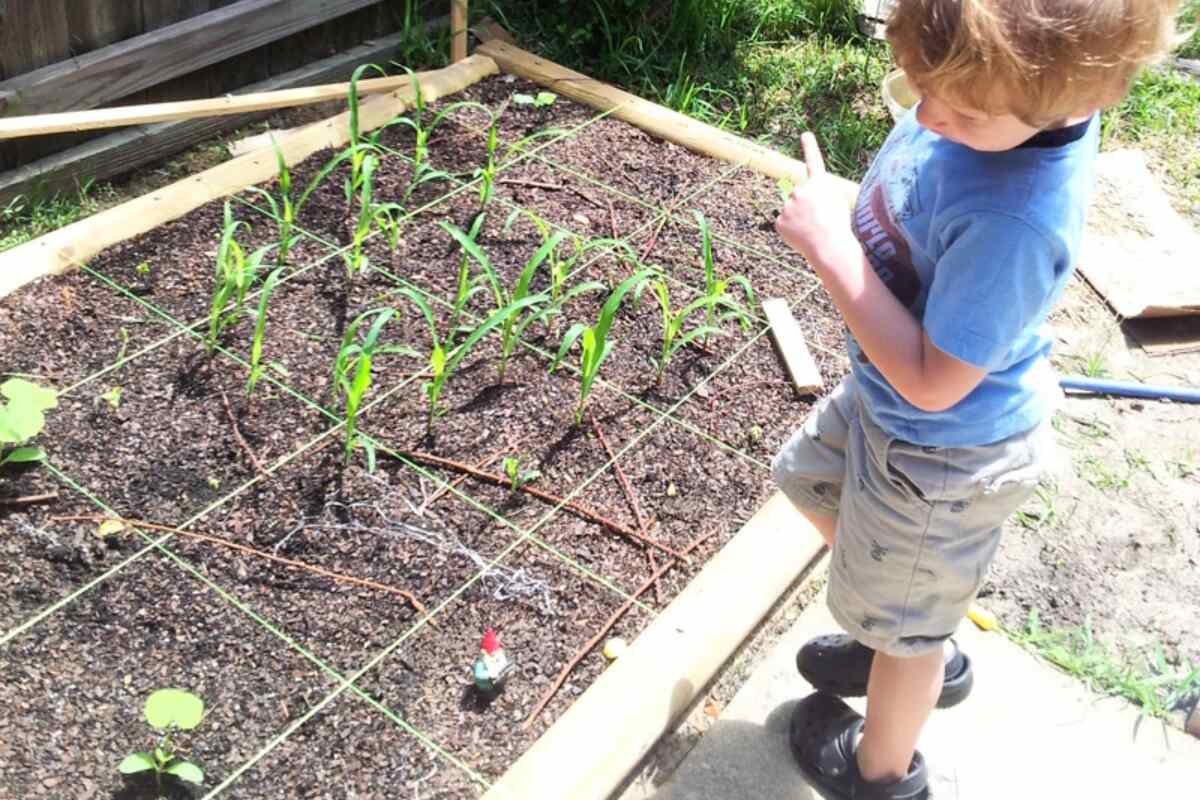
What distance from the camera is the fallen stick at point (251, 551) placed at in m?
2.44

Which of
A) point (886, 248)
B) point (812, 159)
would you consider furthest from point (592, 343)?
point (886, 248)

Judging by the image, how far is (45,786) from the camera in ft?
6.67

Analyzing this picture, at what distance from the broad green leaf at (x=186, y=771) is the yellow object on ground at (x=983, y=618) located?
1.60m

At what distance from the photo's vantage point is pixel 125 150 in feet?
12.1

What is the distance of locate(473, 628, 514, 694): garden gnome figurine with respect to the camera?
225 cm

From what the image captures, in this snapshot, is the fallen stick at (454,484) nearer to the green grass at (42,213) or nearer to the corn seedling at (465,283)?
the corn seedling at (465,283)

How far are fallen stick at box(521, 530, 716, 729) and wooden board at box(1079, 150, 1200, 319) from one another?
1812 millimetres

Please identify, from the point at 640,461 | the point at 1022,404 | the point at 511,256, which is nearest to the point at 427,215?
the point at 511,256

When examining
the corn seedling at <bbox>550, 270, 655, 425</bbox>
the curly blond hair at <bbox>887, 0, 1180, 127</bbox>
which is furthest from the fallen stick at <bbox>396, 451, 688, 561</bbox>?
the curly blond hair at <bbox>887, 0, 1180, 127</bbox>

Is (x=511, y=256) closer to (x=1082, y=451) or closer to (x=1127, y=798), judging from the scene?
(x=1082, y=451)

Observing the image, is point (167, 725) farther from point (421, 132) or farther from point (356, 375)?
point (421, 132)

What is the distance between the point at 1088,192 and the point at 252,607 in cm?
165

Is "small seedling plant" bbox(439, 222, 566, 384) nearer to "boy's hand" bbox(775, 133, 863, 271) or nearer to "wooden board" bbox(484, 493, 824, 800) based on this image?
"wooden board" bbox(484, 493, 824, 800)

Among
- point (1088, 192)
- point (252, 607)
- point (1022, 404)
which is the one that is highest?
point (1088, 192)
